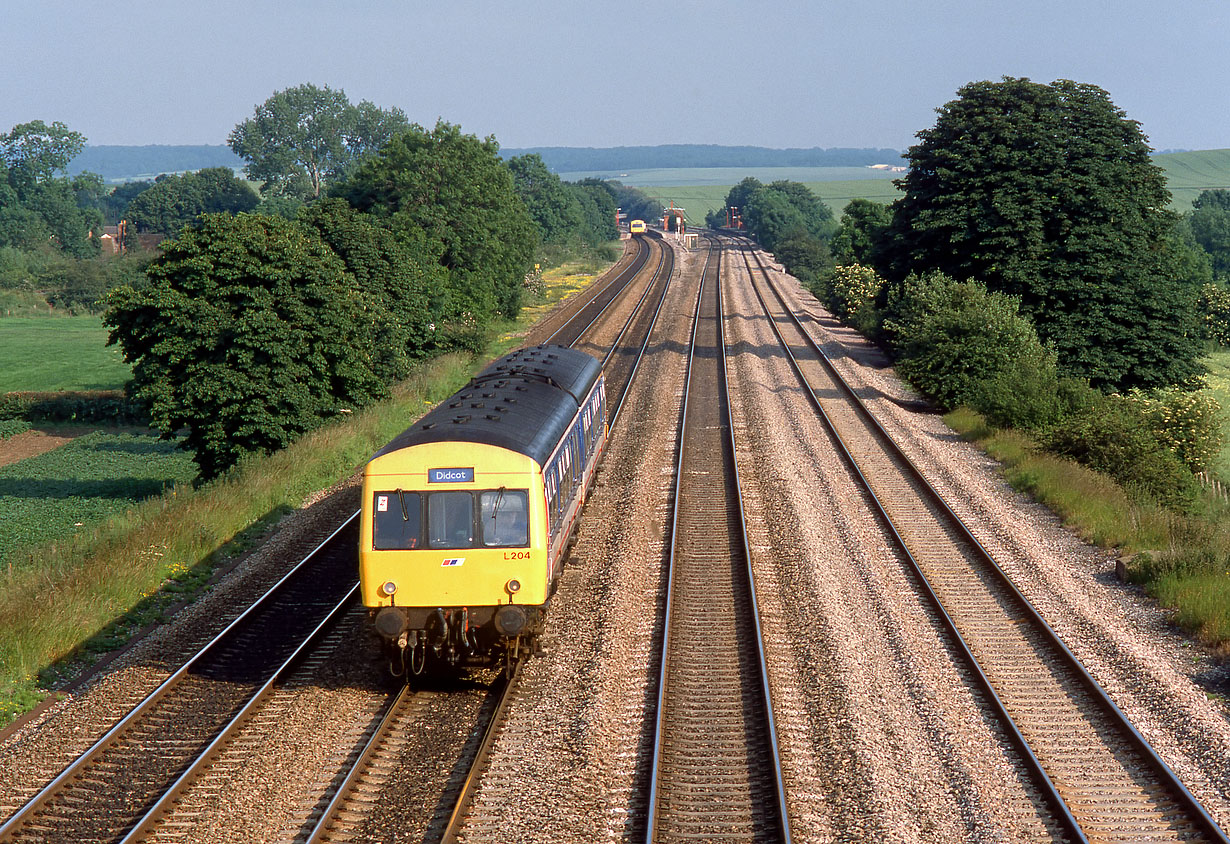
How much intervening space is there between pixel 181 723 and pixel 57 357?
62.5 meters

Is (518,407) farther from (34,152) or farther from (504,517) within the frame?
(34,152)

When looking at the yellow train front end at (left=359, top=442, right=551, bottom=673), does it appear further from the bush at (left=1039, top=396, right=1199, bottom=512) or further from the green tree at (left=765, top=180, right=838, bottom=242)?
the green tree at (left=765, top=180, right=838, bottom=242)

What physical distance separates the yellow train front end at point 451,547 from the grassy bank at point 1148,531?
946cm

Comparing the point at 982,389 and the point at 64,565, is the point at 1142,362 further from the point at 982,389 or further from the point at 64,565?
the point at 64,565

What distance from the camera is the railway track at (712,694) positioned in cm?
978

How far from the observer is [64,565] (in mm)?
16453

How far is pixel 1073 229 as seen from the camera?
34594mm

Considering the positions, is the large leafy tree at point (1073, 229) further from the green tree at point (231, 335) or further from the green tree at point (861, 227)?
the green tree at point (231, 335)

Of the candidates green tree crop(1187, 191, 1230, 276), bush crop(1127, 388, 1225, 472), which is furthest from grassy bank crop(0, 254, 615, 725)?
green tree crop(1187, 191, 1230, 276)

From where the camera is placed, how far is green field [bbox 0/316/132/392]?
55.7m

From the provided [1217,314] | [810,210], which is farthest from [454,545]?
[810,210]

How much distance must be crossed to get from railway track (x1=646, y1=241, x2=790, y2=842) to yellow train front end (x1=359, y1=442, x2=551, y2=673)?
85.8 inches

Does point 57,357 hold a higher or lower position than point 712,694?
higher

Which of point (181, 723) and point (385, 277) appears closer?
point (181, 723)
